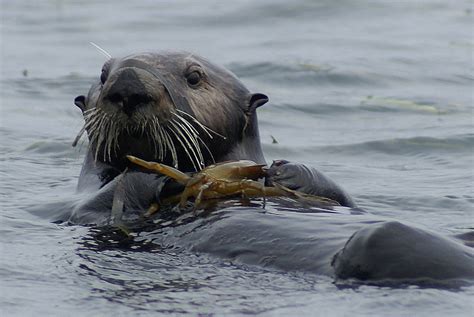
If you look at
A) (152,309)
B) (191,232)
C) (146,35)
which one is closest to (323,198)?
(191,232)

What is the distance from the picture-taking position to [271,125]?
386 inches

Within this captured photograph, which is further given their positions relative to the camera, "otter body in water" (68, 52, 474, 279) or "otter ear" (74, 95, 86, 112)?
"otter ear" (74, 95, 86, 112)

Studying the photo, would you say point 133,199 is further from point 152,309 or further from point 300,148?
point 300,148

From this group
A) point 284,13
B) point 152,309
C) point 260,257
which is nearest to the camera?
point 152,309

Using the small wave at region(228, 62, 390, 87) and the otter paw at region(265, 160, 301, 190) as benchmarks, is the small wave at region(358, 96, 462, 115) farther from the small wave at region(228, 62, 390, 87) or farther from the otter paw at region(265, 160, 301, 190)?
the otter paw at region(265, 160, 301, 190)

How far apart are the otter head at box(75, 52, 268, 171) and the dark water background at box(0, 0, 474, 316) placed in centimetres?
49

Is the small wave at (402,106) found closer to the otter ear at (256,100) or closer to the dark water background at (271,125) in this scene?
the dark water background at (271,125)

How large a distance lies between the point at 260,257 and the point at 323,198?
2.52 feet

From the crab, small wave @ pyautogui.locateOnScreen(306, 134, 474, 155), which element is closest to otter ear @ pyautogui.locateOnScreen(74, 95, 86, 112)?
the crab

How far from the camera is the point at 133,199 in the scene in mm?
5605

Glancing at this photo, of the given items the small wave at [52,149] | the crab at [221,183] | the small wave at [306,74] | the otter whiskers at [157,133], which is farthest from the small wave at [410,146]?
the crab at [221,183]

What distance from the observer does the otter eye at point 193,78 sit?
6008mm

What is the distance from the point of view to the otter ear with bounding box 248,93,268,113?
6199 mm

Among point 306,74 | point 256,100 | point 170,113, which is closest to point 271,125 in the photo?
point 306,74
